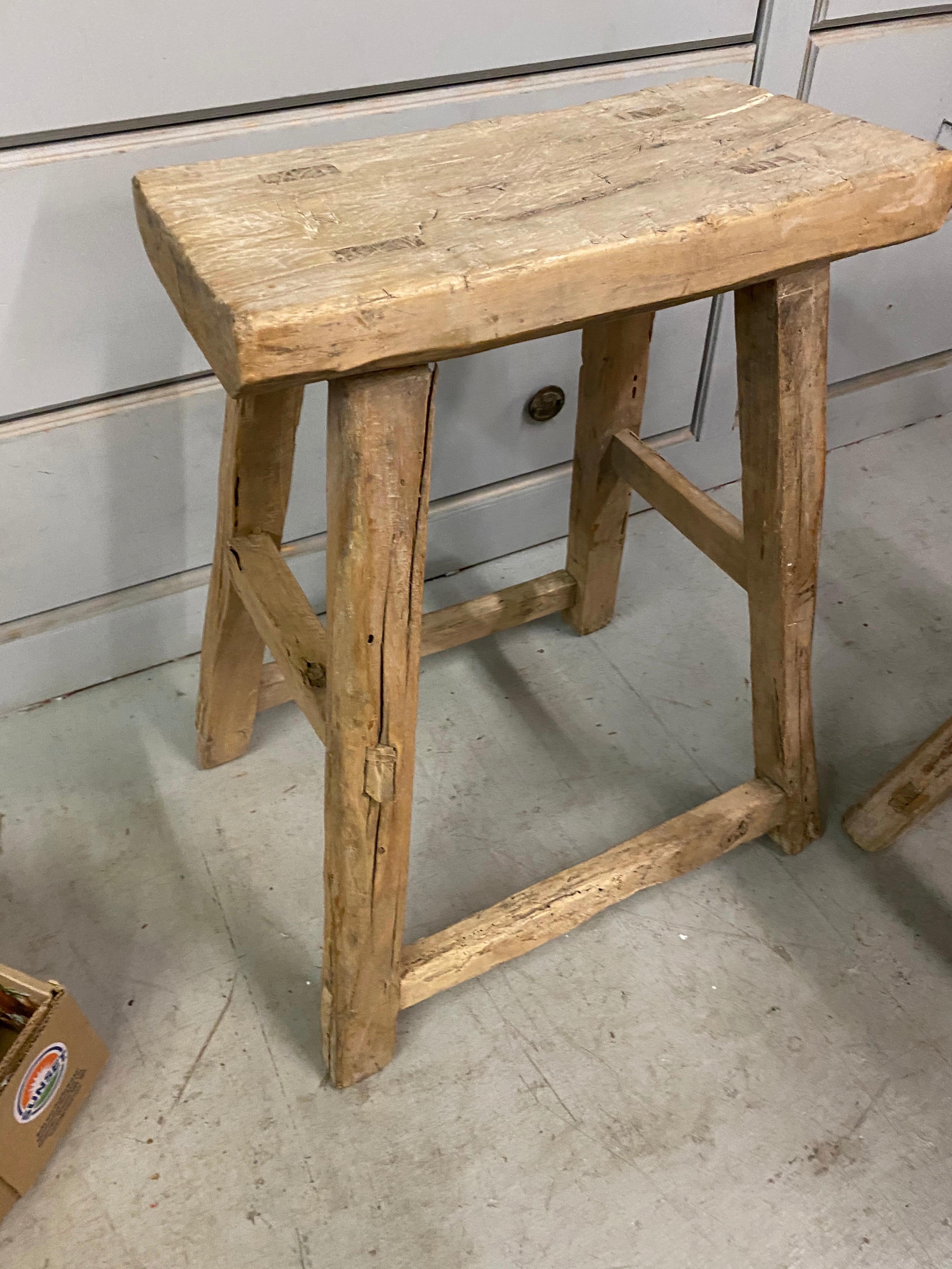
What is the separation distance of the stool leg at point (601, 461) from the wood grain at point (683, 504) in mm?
26

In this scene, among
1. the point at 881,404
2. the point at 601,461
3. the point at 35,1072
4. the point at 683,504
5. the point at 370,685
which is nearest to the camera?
the point at 370,685

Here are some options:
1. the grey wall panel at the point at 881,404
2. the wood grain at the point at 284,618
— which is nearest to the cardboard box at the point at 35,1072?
the wood grain at the point at 284,618

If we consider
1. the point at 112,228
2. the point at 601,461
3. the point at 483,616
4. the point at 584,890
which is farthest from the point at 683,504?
the point at 112,228

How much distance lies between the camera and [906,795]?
1.18 metres

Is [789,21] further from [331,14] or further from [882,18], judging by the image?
[331,14]

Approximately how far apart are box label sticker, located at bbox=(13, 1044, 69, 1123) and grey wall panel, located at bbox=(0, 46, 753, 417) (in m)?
0.69

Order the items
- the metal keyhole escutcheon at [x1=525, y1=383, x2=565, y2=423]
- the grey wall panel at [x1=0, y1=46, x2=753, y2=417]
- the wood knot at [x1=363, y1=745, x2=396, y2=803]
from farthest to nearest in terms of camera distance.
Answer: the metal keyhole escutcheon at [x1=525, y1=383, x2=565, y2=423] → the grey wall panel at [x1=0, y1=46, x2=753, y2=417] → the wood knot at [x1=363, y1=745, x2=396, y2=803]

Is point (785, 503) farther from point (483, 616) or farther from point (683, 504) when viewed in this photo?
point (483, 616)

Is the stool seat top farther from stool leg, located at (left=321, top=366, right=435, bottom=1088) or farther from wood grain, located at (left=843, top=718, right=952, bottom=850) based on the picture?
wood grain, located at (left=843, top=718, right=952, bottom=850)

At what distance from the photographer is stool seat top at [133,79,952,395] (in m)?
0.62

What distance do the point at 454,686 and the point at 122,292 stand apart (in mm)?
677

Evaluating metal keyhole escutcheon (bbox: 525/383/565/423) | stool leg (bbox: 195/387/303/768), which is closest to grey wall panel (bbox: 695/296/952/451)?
metal keyhole escutcheon (bbox: 525/383/565/423)

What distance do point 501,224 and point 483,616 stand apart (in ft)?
2.35

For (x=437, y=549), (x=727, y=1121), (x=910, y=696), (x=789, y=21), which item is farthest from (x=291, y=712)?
(x=789, y=21)
